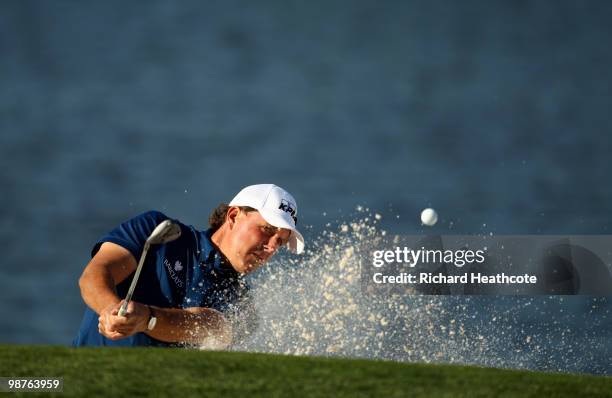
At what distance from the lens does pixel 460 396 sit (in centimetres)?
538

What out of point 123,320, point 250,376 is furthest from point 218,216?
point 250,376

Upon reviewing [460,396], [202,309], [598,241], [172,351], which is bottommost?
[460,396]

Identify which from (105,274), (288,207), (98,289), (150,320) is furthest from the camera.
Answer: (288,207)

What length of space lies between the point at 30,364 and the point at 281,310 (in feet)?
13.2

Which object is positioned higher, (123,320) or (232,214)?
(232,214)

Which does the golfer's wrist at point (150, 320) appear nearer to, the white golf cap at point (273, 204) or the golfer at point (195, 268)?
A: the golfer at point (195, 268)

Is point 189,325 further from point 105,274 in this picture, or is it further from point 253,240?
point 253,240

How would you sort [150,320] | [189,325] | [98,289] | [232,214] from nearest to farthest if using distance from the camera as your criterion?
[150,320] < [98,289] < [189,325] < [232,214]

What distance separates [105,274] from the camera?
6938mm

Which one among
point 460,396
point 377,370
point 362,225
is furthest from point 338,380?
point 362,225

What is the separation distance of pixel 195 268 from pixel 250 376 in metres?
2.53

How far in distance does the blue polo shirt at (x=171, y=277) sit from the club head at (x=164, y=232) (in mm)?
906

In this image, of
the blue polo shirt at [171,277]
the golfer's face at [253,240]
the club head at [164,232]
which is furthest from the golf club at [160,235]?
the golfer's face at [253,240]

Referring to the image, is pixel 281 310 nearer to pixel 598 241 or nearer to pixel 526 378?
pixel 526 378
